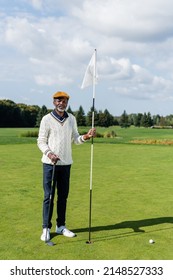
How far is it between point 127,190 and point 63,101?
4.94 meters

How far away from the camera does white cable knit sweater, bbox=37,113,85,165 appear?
19.6 feet

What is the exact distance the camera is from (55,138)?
6.02 metres

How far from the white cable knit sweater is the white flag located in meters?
0.73

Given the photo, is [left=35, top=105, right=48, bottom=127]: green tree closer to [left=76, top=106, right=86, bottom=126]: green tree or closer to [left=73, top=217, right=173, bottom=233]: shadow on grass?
[left=76, top=106, right=86, bottom=126]: green tree

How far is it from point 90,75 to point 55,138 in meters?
1.32

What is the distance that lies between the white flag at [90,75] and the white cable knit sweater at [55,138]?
2.38ft

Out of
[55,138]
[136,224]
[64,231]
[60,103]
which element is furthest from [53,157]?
[136,224]

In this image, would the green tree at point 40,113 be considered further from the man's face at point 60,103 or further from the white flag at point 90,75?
the man's face at point 60,103

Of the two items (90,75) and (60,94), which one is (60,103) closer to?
(60,94)

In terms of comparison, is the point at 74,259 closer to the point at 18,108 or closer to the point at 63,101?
the point at 63,101

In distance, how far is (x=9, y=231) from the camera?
6340 millimetres

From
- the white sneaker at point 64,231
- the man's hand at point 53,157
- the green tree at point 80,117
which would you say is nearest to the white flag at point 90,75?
the man's hand at point 53,157

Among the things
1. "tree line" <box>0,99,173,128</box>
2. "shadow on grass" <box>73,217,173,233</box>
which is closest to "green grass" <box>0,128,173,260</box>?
"shadow on grass" <box>73,217,173,233</box>
